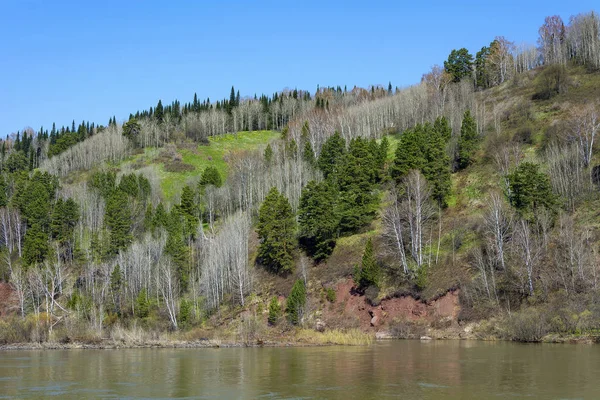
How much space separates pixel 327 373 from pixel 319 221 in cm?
4750

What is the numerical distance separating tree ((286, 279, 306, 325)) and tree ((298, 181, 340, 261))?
1143 centimetres

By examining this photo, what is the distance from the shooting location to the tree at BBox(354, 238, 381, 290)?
75500mm

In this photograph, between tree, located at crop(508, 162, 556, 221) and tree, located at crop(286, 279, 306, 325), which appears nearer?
tree, located at crop(508, 162, 556, 221)

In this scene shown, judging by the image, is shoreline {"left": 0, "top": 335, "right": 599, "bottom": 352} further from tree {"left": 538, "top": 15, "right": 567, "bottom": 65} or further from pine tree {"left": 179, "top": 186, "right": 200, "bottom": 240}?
tree {"left": 538, "top": 15, "right": 567, "bottom": 65}

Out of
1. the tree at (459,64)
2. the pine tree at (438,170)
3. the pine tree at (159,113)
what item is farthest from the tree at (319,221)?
the pine tree at (159,113)

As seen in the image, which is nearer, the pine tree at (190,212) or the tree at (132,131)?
the pine tree at (190,212)

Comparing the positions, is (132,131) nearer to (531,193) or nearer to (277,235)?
(277,235)

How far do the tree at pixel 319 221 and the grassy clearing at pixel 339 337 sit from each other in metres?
19.4

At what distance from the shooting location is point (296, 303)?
74.2 m

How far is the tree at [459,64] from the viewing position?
155375mm

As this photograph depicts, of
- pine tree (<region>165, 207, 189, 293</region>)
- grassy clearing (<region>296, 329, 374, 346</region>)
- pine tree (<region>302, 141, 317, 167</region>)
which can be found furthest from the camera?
pine tree (<region>302, 141, 317, 167</region>)

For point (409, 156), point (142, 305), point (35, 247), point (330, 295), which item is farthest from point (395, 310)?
point (35, 247)

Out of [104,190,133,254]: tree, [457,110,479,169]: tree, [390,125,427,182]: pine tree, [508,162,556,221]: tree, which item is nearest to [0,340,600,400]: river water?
[508,162,556,221]: tree

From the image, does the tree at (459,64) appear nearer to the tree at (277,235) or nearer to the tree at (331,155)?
the tree at (331,155)
